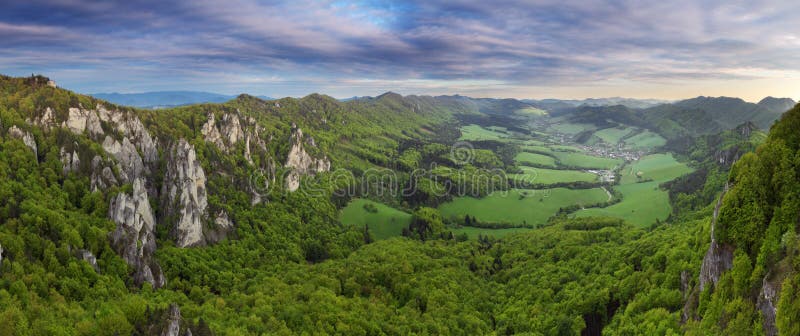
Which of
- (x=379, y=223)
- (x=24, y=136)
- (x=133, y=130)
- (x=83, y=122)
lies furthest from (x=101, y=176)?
(x=379, y=223)

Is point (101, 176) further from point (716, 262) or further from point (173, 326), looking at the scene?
point (716, 262)

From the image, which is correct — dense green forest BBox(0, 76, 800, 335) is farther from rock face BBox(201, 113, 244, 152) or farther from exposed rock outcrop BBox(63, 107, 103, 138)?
rock face BBox(201, 113, 244, 152)

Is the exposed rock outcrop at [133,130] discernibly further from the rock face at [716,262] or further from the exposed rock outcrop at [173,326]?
the rock face at [716,262]

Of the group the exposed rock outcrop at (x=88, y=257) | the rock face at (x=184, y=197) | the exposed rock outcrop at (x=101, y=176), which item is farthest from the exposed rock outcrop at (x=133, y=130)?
the exposed rock outcrop at (x=88, y=257)

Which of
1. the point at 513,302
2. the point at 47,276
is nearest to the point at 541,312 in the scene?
the point at 513,302

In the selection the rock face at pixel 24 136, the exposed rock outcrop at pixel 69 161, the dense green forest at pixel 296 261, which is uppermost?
the rock face at pixel 24 136

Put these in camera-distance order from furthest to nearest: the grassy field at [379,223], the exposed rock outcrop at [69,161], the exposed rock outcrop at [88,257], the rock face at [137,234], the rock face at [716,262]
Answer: the grassy field at [379,223], the exposed rock outcrop at [69,161], the rock face at [137,234], the exposed rock outcrop at [88,257], the rock face at [716,262]
